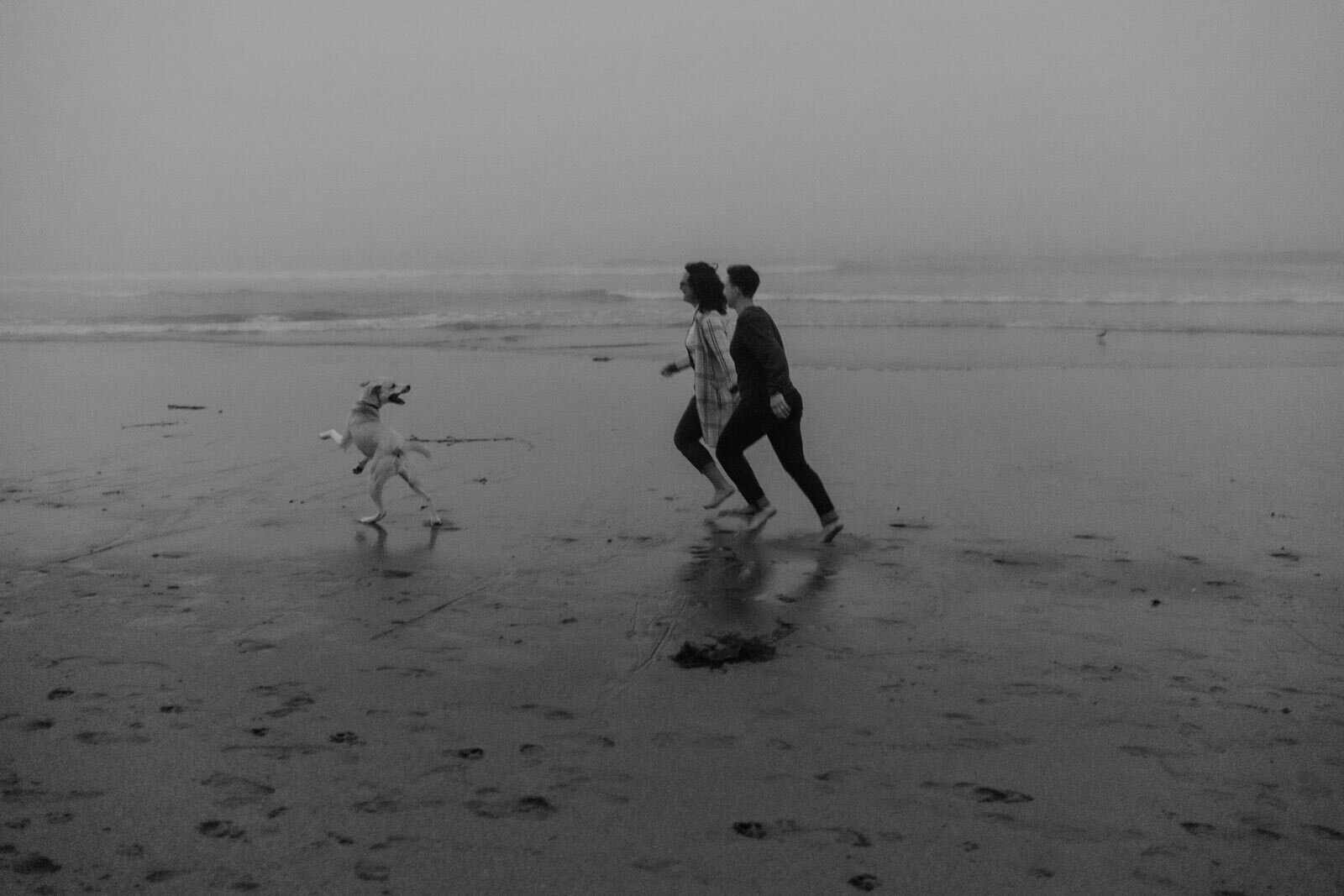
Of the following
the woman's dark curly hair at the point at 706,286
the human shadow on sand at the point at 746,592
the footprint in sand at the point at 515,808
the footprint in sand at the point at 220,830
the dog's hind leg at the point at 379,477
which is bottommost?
the footprint in sand at the point at 220,830

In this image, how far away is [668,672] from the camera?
4723 mm

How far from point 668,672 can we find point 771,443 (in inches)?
115

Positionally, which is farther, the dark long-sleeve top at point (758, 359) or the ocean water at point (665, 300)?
the ocean water at point (665, 300)

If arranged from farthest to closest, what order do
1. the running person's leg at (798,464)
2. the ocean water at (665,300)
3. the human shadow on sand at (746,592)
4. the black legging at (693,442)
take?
the ocean water at (665,300) < the black legging at (693,442) < the running person's leg at (798,464) < the human shadow on sand at (746,592)

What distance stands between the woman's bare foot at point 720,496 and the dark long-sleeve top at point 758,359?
2.44 feet

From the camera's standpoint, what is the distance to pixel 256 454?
389 inches

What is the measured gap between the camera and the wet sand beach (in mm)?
3271

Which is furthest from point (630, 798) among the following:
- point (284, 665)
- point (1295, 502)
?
point (1295, 502)

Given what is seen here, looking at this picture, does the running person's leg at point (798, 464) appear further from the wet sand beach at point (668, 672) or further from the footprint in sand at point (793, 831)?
the footprint in sand at point (793, 831)

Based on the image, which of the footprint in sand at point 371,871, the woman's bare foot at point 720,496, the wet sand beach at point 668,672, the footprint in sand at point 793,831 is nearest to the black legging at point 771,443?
the woman's bare foot at point 720,496

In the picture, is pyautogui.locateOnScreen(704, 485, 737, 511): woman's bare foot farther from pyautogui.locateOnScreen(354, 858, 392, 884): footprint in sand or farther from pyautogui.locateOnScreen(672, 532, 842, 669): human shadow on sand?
pyautogui.locateOnScreen(354, 858, 392, 884): footprint in sand

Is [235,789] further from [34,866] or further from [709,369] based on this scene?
[709,369]

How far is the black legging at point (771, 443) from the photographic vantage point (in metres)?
7.10

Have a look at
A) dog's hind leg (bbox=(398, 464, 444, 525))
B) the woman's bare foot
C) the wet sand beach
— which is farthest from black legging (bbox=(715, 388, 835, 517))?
dog's hind leg (bbox=(398, 464, 444, 525))
